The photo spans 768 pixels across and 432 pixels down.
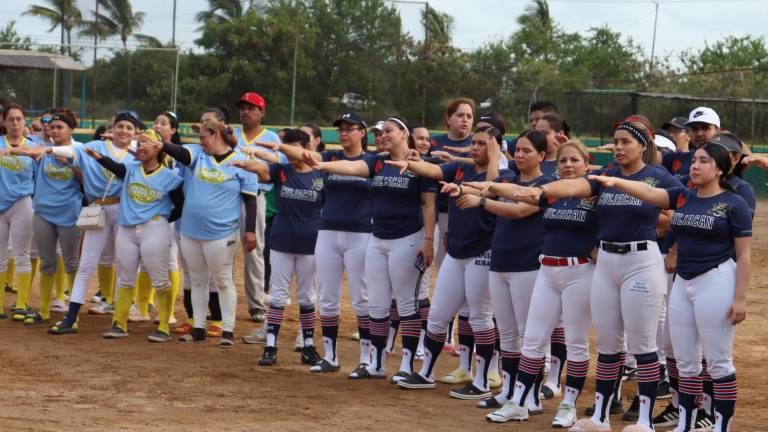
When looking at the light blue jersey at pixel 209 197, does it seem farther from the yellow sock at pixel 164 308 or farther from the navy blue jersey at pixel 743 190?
the navy blue jersey at pixel 743 190

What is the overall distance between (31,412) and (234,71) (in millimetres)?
19467

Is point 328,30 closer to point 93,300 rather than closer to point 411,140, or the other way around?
point 93,300

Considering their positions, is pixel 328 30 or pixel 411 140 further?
pixel 328 30

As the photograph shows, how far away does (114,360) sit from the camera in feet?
29.5

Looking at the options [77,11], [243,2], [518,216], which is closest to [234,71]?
[243,2]

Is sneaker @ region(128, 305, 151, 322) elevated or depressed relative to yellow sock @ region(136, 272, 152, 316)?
depressed

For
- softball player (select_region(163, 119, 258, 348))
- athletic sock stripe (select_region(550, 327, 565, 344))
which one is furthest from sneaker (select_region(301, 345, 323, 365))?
athletic sock stripe (select_region(550, 327, 565, 344))

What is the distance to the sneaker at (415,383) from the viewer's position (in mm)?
8109

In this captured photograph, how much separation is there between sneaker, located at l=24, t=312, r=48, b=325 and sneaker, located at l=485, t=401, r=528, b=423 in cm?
535

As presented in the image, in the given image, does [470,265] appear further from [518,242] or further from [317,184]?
[317,184]

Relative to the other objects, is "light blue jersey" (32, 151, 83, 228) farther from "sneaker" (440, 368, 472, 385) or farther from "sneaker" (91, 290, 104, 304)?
Answer: "sneaker" (440, 368, 472, 385)

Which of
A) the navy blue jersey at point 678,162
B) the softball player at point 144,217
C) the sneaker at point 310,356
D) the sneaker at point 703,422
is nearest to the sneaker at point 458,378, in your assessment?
the sneaker at point 310,356

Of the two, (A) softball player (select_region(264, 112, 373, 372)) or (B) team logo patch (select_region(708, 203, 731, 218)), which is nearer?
(B) team logo patch (select_region(708, 203, 731, 218))

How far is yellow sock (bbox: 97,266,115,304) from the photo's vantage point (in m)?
11.1
